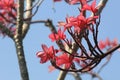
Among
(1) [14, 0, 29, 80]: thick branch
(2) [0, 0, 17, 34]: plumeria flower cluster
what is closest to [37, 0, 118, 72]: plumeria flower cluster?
(1) [14, 0, 29, 80]: thick branch

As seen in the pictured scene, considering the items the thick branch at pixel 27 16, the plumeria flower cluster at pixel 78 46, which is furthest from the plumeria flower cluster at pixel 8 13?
the plumeria flower cluster at pixel 78 46

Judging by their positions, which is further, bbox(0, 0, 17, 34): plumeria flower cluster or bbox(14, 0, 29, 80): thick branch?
bbox(0, 0, 17, 34): plumeria flower cluster

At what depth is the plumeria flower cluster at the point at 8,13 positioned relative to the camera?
12.1 feet

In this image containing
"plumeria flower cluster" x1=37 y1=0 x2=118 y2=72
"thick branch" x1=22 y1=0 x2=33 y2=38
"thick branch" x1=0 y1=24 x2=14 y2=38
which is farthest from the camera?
"thick branch" x1=22 y1=0 x2=33 y2=38

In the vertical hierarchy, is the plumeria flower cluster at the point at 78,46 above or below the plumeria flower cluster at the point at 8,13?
above

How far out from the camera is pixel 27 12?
12.0 ft

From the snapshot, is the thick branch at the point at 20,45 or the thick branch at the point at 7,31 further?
the thick branch at the point at 7,31

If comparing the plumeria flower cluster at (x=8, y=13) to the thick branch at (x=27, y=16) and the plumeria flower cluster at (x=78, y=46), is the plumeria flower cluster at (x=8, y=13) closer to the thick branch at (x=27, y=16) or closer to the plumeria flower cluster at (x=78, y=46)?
the thick branch at (x=27, y=16)

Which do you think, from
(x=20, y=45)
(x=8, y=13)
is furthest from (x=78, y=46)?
(x=8, y=13)

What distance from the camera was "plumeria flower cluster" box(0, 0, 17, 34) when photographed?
369 cm

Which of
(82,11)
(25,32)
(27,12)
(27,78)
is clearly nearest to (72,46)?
(82,11)

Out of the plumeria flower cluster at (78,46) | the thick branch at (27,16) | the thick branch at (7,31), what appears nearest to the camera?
the plumeria flower cluster at (78,46)

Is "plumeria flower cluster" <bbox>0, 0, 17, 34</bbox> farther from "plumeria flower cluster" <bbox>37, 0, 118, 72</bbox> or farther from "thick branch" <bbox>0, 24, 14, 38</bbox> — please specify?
"plumeria flower cluster" <bbox>37, 0, 118, 72</bbox>

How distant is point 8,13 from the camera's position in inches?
148
